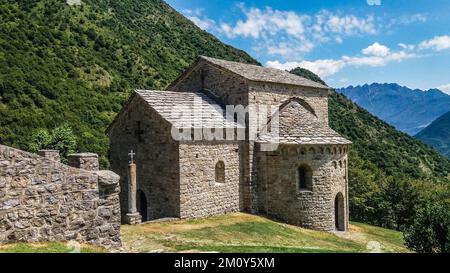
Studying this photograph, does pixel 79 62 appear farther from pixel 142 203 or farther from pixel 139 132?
pixel 142 203

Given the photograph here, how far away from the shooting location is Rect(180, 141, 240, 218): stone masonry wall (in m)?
15.6

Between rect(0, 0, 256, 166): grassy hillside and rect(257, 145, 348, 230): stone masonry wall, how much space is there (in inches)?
709

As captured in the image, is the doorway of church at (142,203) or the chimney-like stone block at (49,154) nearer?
the chimney-like stone block at (49,154)

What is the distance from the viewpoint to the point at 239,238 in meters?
13.6

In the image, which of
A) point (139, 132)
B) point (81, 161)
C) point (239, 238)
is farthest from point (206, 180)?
point (81, 161)

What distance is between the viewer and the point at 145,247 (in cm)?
1069

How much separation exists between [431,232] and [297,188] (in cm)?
557

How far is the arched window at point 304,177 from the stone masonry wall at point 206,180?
291 centimetres

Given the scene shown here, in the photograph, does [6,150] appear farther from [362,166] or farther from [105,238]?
[362,166]

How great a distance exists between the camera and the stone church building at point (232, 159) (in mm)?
15930

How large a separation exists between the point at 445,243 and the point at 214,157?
9.52 m

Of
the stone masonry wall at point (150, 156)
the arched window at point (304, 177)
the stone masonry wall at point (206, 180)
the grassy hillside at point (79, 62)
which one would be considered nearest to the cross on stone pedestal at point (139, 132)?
the stone masonry wall at point (150, 156)

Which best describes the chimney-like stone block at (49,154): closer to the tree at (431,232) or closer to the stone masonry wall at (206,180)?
the stone masonry wall at (206,180)
